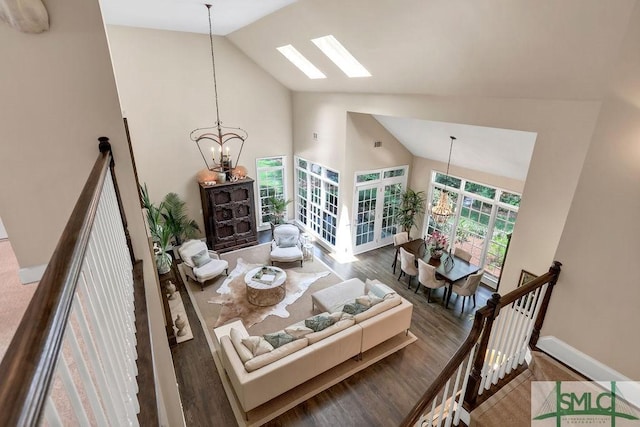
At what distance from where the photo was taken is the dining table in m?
6.03

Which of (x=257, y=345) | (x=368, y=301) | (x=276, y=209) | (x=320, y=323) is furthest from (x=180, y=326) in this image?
(x=276, y=209)

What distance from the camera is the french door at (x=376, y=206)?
7645 millimetres

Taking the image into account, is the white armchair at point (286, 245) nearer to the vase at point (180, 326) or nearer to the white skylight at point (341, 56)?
the vase at point (180, 326)

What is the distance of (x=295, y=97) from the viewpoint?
8.42 metres

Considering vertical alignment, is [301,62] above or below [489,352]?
above

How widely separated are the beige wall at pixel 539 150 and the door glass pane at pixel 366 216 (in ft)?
8.77

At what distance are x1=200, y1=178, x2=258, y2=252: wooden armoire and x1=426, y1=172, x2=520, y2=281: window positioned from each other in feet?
14.8

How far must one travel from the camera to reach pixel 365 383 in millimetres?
4547

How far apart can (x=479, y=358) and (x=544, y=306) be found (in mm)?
946

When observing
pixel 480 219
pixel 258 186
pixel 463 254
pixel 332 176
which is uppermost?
pixel 332 176

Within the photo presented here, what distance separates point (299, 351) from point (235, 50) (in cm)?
662

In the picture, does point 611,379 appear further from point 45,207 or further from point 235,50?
point 235,50

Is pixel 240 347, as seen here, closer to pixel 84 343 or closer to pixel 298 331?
pixel 298 331

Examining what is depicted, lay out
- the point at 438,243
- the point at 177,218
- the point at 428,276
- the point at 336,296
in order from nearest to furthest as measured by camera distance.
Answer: the point at 336,296 < the point at 428,276 < the point at 438,243 < the point at 177,218
